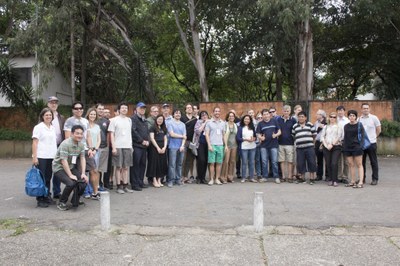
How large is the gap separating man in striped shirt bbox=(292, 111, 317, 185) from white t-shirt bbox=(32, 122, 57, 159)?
549 cm

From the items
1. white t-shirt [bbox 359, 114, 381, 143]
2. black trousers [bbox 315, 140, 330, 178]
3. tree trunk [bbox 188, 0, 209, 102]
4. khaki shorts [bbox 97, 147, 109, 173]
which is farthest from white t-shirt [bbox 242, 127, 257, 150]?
tree trunk [bbox 188, 0, 209, 102]

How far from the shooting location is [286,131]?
990 centimetres

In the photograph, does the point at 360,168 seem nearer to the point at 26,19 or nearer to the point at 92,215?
the point at 92,215

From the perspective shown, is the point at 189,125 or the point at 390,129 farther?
the point at 390,129

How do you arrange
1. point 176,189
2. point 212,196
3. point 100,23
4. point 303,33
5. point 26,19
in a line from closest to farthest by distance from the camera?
point 212,196 → point 176,189 → point 303,33 → point 100,23 → point 26,19

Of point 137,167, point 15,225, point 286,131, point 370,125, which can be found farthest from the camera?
point 286,131

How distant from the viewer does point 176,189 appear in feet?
29.4

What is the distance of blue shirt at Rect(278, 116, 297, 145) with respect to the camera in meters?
9.88

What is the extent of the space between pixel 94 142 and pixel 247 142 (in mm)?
3735

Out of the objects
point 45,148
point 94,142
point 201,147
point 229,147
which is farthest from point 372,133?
point 45,148

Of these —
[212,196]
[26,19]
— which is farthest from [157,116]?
[26,19]

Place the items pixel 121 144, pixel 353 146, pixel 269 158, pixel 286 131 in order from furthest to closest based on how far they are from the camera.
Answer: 1. pixel 269 158
2. pixel 286 131
3. pixel 353 146
4. pixel 121 144

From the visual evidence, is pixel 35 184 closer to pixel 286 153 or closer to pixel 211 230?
pixel 211 230

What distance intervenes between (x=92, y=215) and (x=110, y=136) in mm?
2133
